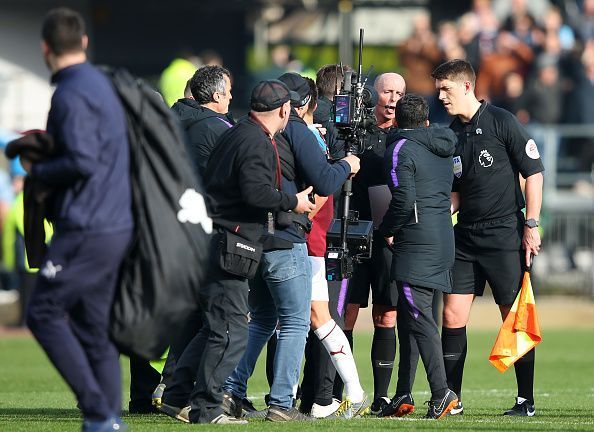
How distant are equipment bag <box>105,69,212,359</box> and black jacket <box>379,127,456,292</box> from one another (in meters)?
2.34

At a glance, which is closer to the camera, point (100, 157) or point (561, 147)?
point (100, 157)

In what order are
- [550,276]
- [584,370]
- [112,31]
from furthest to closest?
[112,31] → [550,276] → [584,370]

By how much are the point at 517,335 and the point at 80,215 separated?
156 inches

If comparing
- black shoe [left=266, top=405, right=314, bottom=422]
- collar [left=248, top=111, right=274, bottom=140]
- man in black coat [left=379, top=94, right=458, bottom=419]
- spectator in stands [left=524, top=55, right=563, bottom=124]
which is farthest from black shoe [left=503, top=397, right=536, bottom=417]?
spectator in stands [left=524, top=55, right=563, bottom=124]

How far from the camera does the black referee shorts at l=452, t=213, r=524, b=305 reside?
9.76 m

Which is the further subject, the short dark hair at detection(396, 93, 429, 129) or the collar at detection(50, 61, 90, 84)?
the short dark hair at detection(396, 93, 429, 129)

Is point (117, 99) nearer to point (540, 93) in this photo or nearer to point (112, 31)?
point (540, 93)

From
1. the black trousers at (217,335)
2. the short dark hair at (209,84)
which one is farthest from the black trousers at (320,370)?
the short dark hair at (209,84)

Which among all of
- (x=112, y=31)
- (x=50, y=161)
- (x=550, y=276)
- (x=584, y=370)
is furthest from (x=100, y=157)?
(x=112, y=31)

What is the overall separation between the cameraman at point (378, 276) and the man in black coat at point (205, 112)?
3.41ft

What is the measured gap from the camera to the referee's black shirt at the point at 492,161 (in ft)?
31.8

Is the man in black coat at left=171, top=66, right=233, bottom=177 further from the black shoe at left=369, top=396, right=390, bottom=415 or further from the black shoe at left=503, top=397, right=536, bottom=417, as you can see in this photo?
the black shoe at left=503, top=397, right=536, bottom=417

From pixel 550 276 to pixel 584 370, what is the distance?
7.49 m

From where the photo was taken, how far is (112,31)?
A: 27297 mm
